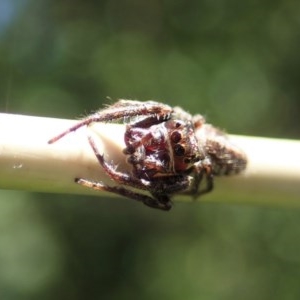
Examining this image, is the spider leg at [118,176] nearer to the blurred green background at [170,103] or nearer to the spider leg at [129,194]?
the spider leg at [129,194]

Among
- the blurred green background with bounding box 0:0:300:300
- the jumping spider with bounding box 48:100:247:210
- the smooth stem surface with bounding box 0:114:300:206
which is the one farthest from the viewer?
the blurred green background with bounding box 0:0:300:300

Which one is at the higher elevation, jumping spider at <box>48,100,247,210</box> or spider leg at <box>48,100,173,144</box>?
spider leg at <box>48,100,173,144</box>

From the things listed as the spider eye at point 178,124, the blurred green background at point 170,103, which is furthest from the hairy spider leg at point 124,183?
the blurred green background at point 170,103

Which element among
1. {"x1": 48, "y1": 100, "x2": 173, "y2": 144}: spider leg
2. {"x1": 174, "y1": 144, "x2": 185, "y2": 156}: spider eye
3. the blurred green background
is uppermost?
{"x1": 48, "y1": 100, "x2": 173, "y2": 144}: spider leg

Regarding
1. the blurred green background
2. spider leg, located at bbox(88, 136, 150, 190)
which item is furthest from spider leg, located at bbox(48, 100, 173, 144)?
the blurred green background

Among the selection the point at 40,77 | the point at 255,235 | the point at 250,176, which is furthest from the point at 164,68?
the point at 250,176

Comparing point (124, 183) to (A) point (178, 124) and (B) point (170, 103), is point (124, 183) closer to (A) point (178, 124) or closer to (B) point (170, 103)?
(A) point (178, 124)

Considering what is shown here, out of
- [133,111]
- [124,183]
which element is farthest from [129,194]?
[133,111]

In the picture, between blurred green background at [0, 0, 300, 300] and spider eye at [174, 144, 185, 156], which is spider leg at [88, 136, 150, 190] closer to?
spider eye at [174, 144, 185, 156]

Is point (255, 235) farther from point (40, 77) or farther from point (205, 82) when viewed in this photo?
point (40, 77)
